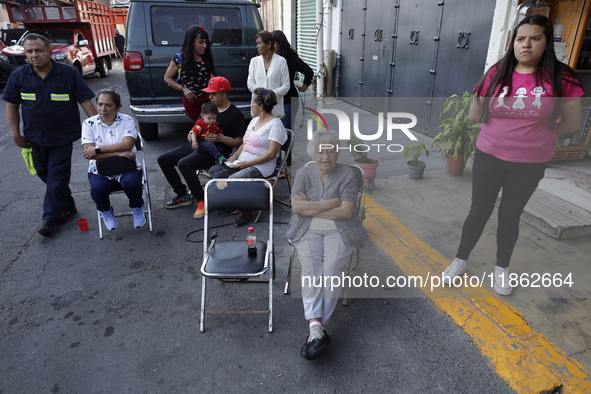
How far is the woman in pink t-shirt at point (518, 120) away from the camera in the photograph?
234 centimetres

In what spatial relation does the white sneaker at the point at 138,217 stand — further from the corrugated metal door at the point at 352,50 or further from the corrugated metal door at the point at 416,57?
the corrugated metal door at the point at 352,50

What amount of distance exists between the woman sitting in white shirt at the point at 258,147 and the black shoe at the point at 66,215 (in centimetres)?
165

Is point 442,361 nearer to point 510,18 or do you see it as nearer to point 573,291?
point 573,291

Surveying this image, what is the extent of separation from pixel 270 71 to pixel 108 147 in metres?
2.15

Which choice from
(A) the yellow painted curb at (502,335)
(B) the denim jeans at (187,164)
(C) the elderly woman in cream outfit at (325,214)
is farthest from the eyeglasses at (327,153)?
(B) the denim jeans at (187,164)

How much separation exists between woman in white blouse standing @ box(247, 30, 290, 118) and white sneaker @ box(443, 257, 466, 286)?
2.76 meters

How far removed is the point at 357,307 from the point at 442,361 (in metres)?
0.69

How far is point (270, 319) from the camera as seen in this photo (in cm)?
263

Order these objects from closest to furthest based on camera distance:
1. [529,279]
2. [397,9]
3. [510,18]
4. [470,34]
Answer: [529,279], [510,18], [470,34], [397,9]

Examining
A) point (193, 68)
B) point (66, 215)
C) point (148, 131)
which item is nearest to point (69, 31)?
point (148, 131)

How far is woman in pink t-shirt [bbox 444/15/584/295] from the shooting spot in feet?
7.68

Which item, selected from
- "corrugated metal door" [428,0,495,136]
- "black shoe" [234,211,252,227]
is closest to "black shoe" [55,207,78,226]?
"black shoe" [234,211,252,227]

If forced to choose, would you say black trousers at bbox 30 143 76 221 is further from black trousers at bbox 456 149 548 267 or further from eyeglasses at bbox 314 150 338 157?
black trousers at bbox 456 149 548 267

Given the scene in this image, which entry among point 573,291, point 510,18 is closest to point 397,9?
point 510,18
